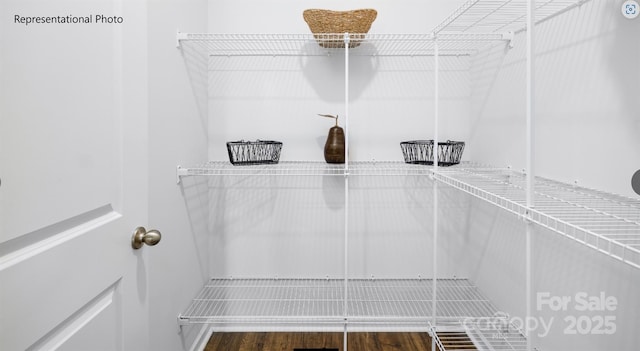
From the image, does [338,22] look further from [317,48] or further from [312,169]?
[312,169]

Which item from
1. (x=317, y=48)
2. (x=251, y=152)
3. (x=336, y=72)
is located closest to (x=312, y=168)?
(x=251, y=152)

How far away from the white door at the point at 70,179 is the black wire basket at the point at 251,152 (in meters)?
0.74

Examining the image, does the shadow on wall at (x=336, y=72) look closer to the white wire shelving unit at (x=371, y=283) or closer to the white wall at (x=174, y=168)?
the white wire shelving unit at (x=371, y=283)

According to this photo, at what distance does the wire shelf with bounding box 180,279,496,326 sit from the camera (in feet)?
6.02

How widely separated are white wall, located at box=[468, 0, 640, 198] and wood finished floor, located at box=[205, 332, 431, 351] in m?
0.98

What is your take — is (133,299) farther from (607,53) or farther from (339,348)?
(607,53)

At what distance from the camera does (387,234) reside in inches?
84.0

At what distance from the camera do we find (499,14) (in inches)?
72.4

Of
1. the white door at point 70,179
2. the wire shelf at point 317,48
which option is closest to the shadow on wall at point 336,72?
the wire shelf at point 317,48

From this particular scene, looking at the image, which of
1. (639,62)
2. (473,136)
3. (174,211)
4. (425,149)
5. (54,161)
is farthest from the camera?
(473,136)

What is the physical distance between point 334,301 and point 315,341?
0.22 meters

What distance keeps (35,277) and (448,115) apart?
1.92 m

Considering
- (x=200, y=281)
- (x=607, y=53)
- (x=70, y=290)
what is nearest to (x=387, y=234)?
(x=200, y=281)

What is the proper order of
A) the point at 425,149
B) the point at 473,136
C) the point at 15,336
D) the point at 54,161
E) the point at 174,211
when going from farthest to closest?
the point at 473,136, the point at 425,149, the point at 174,211, the point at 54,161, the point at 15,336
